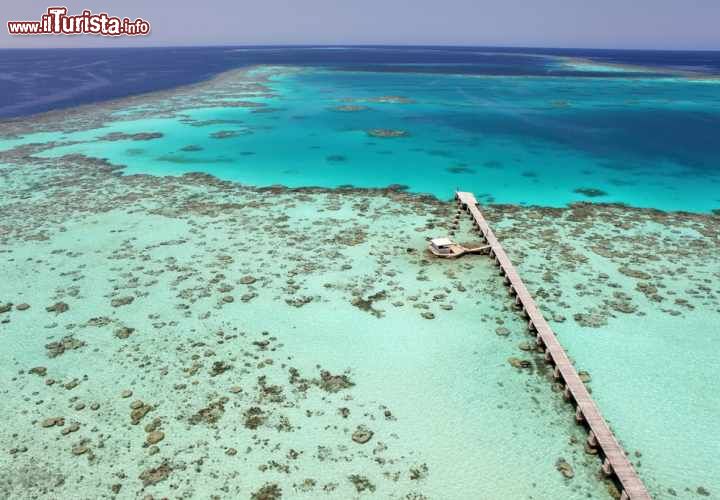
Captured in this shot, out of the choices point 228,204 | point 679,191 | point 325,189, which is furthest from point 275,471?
point 679,191

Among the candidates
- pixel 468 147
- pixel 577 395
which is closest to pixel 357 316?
pixel 577 395

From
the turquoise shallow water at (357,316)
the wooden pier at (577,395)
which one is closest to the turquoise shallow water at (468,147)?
the turquoise shallow water at (357,316)

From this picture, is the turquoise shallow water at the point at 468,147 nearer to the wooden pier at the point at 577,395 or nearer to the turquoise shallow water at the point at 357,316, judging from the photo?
the turquoise shallow water at the point at 357,316

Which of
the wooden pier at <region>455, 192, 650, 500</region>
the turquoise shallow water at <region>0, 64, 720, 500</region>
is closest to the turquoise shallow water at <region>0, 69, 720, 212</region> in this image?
the turquoise shallow water at <region>0, 64, 720, 500</region>

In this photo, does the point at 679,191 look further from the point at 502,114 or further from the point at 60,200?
the point at 60,200

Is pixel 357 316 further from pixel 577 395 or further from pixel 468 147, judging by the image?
pixel 468 147

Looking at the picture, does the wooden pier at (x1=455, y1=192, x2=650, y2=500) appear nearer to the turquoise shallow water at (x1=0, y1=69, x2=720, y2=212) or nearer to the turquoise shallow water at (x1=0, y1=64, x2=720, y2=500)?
the turquoise shallow water at (x1=0, y1=64, x2=720, y2=500)
